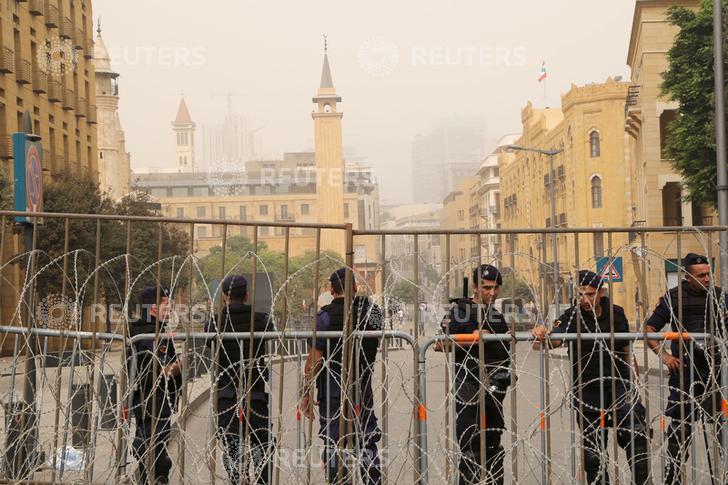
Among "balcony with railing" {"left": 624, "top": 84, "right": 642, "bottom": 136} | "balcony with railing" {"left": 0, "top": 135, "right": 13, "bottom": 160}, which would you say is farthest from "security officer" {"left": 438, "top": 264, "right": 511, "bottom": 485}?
"balcony with railing" {"left": 624, "top": 84, "right": 642, "bottom": 136}

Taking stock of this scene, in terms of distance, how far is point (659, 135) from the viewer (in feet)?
125

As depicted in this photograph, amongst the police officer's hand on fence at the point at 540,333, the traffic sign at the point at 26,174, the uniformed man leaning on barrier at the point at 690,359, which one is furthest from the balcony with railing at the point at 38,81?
the police officer's hand on fence at the point at 540,333

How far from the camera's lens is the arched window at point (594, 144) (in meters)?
61.8

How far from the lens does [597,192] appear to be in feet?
206

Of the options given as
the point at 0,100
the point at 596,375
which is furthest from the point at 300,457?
the point at 0,100

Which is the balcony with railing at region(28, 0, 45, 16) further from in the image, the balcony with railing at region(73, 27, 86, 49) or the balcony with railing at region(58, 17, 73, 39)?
the balcony with railing at region(73, 27, 86, 49)

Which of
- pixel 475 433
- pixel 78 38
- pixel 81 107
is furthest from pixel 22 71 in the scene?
pixel 475 433

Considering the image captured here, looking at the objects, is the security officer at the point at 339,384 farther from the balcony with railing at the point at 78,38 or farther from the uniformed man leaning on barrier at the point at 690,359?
the balcony with railing at the point at 78,38

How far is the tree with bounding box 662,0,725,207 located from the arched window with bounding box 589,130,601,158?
106ft

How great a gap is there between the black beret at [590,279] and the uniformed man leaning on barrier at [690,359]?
0.37 meters

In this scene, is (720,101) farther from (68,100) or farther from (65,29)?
(65,29)

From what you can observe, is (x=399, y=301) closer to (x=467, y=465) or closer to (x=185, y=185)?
(x=467, y=465)

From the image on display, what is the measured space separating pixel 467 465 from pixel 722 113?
1330 cm

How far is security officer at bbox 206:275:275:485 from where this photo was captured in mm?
5680
